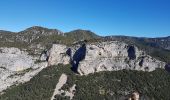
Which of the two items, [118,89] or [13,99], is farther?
[118,89]

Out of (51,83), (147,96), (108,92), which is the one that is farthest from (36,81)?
(147,96)

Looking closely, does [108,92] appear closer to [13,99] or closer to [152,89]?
[152,89]

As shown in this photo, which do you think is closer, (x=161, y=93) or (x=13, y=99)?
(x=13, y=99)

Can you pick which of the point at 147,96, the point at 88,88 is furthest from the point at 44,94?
the point at 147,96

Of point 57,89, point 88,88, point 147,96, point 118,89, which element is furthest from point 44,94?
point 147,96

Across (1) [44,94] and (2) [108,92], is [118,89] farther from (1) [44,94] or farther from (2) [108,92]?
(1) [44,94]

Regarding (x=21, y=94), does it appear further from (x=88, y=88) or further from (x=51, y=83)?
(x=88, y=88)

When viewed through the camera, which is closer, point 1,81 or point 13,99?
point 13,99
